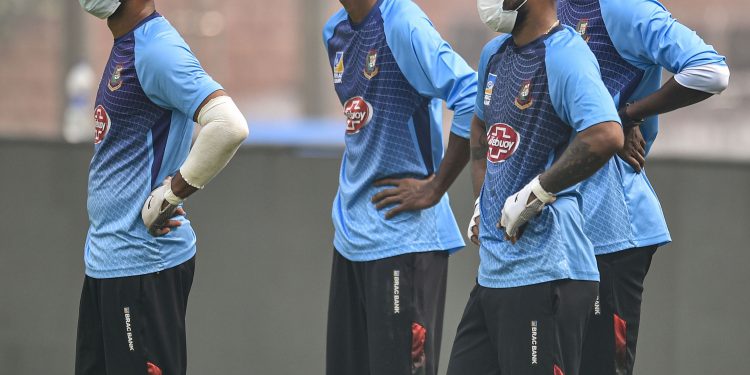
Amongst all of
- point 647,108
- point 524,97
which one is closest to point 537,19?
point 524,97

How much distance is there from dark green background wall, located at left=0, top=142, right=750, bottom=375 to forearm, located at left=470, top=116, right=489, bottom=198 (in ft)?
4.37

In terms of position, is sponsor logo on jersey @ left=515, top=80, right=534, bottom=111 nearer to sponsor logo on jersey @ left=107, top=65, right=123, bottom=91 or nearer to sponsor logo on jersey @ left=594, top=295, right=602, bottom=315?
sponsor logo on jersey @ left=594, top=295, right=602, bottom=315

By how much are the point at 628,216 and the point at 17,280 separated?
3.40 meters

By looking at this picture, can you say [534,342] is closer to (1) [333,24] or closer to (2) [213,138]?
(2) [213,138]

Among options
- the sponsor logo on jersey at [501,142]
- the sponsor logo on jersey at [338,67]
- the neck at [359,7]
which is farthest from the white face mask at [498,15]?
the sponsor logo on jersey at [338,67]

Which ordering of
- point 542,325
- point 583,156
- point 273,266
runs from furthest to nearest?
point 273,266 → point 542,325 → point 583,156

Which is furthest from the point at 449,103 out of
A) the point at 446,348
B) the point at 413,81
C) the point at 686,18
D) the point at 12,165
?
the point at 686,18

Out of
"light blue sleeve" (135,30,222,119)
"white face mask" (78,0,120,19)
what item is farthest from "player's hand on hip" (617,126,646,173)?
"white face mask" (78,0,120,19)

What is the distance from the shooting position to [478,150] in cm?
424

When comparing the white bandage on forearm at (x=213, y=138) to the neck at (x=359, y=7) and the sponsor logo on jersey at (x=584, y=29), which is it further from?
the sponsor logo on jersey at (x=584, y=29)

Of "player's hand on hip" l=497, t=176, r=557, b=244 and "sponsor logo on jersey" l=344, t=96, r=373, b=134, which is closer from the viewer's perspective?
"player's hand on hip" l=497, t=176, r=557, b=244

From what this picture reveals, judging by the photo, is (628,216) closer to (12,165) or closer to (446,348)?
(446,348)

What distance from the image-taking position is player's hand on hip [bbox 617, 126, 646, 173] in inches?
166

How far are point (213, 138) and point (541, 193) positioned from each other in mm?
1106
